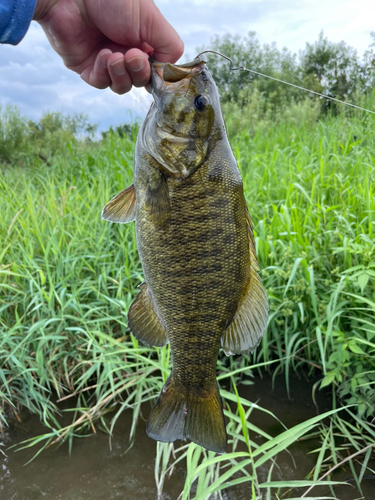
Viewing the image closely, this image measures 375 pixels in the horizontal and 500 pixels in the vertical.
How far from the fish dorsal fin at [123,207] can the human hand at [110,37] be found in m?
0.54

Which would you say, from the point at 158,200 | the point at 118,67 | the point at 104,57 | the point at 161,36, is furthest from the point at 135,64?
the point at 158,200

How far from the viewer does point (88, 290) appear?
3.31 m

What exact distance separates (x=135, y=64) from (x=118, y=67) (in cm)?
10

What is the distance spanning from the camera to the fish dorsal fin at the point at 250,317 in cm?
127

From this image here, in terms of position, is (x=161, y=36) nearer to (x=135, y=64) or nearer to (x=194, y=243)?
(x=135, y=64)

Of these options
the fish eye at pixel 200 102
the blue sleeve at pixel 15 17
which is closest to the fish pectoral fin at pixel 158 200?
the fish eye at pixel 200 102

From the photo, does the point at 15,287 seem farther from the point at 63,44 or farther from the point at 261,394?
the point at 261,394

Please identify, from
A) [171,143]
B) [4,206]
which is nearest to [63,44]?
[171,143]

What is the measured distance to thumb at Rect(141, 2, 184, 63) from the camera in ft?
5.77

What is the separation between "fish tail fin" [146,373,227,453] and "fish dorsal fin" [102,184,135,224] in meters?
0.61

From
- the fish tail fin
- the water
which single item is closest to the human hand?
the fish tail fin

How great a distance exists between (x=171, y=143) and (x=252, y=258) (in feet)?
1.52

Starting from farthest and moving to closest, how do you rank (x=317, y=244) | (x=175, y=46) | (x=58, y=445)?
(x=317, y=244), (x=58, y=445), (x=175, y=46)

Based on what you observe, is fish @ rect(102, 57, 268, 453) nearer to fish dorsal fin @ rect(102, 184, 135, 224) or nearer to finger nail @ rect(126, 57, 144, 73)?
fish dorsal fin @ rect(102, 184, 135, 224)
